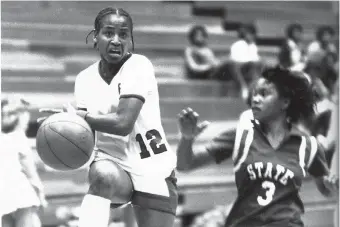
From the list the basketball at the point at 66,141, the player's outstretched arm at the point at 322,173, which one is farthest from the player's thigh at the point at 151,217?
the player's outstretched arm at the point at 322,173

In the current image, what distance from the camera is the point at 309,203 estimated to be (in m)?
7.25

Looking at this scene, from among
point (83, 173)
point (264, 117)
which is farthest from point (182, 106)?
point (264, 117)

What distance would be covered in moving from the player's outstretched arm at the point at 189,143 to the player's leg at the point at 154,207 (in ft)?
0.60

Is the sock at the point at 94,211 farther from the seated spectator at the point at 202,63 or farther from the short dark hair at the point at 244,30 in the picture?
the short dark hair at the point at 244,30

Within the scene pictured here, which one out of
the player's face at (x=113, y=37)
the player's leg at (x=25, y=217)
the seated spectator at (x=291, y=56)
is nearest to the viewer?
the player's face at (x=113, y=37)

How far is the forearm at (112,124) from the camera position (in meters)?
3.19

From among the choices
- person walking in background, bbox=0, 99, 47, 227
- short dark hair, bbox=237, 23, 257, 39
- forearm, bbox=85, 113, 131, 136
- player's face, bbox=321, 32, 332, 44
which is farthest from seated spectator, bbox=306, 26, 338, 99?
forearm, bbox=85, 113, 131, 136

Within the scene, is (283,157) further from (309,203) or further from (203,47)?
(203,47)

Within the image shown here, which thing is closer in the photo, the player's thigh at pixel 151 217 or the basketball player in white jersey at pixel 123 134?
the basketball player in white jersey at pixel 123 134

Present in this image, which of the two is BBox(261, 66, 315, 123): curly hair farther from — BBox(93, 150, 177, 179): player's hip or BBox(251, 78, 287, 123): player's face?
BBox(93, 150, 177, 179): player's hip

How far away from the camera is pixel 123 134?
3.22 meters

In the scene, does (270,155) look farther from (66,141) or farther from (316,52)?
(316,52)

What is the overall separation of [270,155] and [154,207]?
0.61 meters

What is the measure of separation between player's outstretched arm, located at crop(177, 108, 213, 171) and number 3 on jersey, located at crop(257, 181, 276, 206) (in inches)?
11.0
